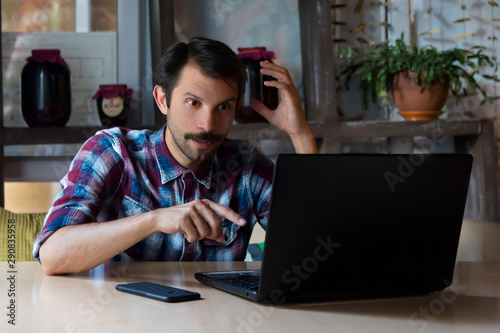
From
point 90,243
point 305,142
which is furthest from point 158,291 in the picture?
point 305,142

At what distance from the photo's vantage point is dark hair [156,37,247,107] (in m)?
1.82

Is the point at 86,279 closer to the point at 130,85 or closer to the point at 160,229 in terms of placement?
the point at 160,229

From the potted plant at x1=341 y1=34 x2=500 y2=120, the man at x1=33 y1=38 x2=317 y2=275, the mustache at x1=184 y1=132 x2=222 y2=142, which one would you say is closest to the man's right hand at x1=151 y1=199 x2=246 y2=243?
the man at x1=33 y1=38 x2=317 y2=275

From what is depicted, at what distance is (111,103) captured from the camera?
288cm

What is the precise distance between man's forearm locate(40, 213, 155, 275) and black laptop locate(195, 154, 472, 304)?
276mm

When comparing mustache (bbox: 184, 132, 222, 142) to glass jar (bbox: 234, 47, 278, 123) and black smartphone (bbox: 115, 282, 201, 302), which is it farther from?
glass jar (bbox: 234, 47, 278, 123)

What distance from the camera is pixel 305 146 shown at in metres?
2.11

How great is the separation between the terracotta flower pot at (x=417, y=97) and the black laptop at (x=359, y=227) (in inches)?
76.3

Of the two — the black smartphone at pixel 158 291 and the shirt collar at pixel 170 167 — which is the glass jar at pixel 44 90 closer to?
the shirt collar at pixel 170 167

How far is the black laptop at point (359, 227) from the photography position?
104 centimetres

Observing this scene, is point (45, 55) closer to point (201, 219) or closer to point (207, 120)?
point (207, 120)

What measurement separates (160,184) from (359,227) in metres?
0.85


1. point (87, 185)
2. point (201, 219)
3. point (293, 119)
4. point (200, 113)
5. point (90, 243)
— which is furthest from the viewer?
point (293, 119)

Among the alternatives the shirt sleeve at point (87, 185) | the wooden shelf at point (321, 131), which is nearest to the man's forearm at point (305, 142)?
the shirt sleeve at point (87, 185)
